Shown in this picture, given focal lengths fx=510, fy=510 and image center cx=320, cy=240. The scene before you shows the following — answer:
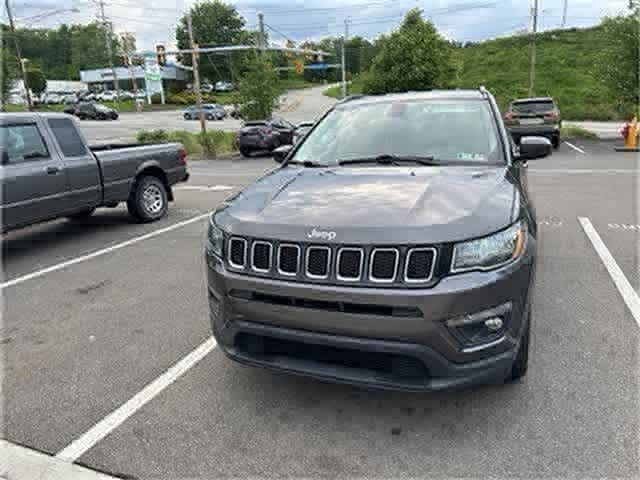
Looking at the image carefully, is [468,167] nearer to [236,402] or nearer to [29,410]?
[236,402]

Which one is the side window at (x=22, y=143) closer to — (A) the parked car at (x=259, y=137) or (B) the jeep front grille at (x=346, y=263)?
(B) the jeep front grille at (x=346, y=263)

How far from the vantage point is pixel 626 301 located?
4.36 m

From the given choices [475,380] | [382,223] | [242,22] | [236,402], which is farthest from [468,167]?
[242,22]

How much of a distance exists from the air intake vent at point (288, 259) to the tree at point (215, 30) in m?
95.0

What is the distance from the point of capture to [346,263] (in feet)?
8.21

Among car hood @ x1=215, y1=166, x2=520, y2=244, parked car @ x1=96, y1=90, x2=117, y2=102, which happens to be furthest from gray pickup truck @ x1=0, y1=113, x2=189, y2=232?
parked car @ x1=96, y1=90, x2=117, y2=102

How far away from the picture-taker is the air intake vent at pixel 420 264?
7.97 feet

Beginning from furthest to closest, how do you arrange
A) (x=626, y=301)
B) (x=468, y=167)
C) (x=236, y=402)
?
1. (x=626, y=301)
2. (x=468, y=167)
3. (x=236, y=402)

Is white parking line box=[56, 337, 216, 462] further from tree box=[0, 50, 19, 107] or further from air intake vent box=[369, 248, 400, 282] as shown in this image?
tree box=[0, 50, 19, 107]

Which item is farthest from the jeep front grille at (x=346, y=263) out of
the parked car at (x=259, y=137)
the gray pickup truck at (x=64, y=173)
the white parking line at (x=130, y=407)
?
the parked car at (x=259, y=137)

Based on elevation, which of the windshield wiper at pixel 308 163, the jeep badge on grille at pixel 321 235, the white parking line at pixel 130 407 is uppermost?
the windshield wiper at pixel 308 163

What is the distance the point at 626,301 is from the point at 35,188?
651 cm

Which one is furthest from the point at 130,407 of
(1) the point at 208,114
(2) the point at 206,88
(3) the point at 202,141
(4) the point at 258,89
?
(2) the point at 206,88

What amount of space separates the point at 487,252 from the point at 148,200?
6725mm
